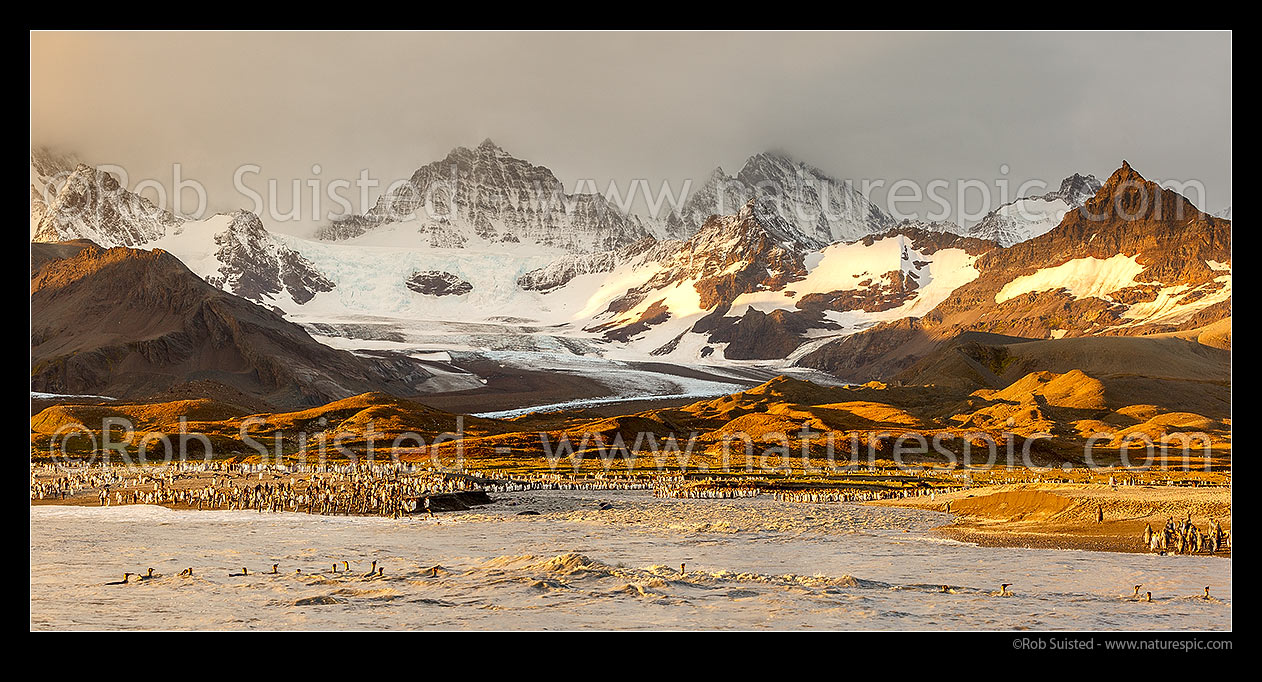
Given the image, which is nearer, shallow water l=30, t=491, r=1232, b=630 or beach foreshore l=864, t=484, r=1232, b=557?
shallow water l=30, t=491, r=1232, b=630

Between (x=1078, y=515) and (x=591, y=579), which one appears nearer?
(x=591, y=579)

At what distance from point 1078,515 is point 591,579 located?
1079 inches

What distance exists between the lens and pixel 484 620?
96.8ft

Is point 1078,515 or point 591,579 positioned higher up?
point 591,579

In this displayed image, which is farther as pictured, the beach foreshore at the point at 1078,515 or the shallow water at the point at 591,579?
the beach foreshore at the point at 1078,515

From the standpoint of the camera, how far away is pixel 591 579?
34906 mm

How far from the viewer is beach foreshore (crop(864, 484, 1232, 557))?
4481 cm

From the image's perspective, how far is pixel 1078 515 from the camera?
51.1 meters

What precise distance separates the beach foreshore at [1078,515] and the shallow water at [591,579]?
2.38m

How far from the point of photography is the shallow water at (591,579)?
96.9ft

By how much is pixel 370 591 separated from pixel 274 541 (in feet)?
46.4

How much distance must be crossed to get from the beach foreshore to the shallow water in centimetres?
238

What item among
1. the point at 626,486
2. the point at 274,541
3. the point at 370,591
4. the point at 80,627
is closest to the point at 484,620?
the point at 370,591
